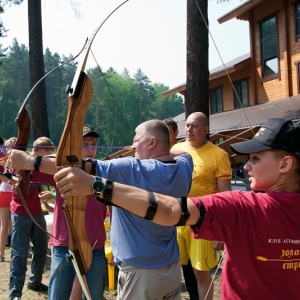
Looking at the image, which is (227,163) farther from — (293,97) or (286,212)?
(293,97)

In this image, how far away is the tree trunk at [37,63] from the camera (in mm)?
10508

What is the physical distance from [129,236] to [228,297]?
88cm

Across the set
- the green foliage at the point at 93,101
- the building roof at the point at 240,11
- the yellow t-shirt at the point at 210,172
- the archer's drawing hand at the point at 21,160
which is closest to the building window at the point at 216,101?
the building roof at the point at 240,11

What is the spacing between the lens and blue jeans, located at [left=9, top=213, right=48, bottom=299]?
428 cm

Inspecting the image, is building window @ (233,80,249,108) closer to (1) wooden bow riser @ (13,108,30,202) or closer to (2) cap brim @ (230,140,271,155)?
(1) wooden bow riser @ (13,108,30,202)

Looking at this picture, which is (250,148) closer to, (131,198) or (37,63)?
(131,198)

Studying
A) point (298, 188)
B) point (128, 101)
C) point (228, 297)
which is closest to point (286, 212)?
point (298, 188)

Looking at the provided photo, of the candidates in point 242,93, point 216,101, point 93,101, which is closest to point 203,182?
point 242,93

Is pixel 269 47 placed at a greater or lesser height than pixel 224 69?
greater

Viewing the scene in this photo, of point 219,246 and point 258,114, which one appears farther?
point 258,114

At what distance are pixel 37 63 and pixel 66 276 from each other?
28.6ft

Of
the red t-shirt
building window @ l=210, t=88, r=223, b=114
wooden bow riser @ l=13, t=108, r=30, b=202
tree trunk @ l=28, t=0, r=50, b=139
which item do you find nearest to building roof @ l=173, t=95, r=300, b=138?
building window @ l=210, t=88, r=223, b=114

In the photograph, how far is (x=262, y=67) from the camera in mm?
15305

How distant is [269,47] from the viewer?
15.1m
